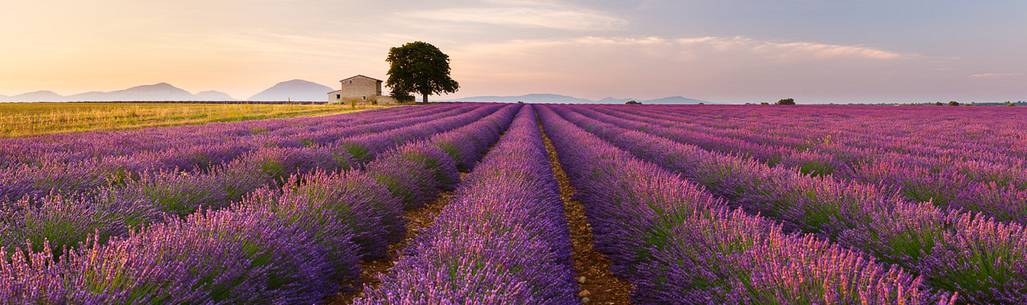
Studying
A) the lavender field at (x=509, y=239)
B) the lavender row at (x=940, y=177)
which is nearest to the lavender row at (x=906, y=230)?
the lavender field at (x=509, y=239)

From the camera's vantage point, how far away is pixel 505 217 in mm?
2820

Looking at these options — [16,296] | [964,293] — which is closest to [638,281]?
[964,293]

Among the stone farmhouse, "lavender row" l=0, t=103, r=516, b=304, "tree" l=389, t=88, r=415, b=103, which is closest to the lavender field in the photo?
"lavender row" l=0, t=103, r=516, b=304

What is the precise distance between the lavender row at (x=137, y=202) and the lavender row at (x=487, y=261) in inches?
44.1

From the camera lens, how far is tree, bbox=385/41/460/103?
50938 mm

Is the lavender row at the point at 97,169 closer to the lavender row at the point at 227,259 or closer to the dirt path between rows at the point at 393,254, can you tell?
the lavender row at the point at 227,259

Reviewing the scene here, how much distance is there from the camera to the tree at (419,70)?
50938 millimetres

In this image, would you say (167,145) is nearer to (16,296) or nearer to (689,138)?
(16,296)

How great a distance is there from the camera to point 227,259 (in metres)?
2.05

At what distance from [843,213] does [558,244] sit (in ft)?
6.35

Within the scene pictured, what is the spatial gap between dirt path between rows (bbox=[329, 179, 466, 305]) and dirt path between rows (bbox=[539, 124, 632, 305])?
1116 mm

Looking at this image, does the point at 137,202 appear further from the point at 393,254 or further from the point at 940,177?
the point at 940,177

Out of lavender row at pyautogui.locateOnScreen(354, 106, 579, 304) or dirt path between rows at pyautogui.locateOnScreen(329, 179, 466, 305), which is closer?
lavender row at pyautogui.locateOnScreen(354, 106, 579, 304)

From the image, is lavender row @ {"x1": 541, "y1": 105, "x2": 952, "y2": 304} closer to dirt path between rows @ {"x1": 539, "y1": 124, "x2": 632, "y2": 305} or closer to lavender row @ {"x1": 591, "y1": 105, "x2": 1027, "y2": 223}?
dirt path between rows @ {"x1": 539, "y1": 124, "x2": 632, "y2": 305}
